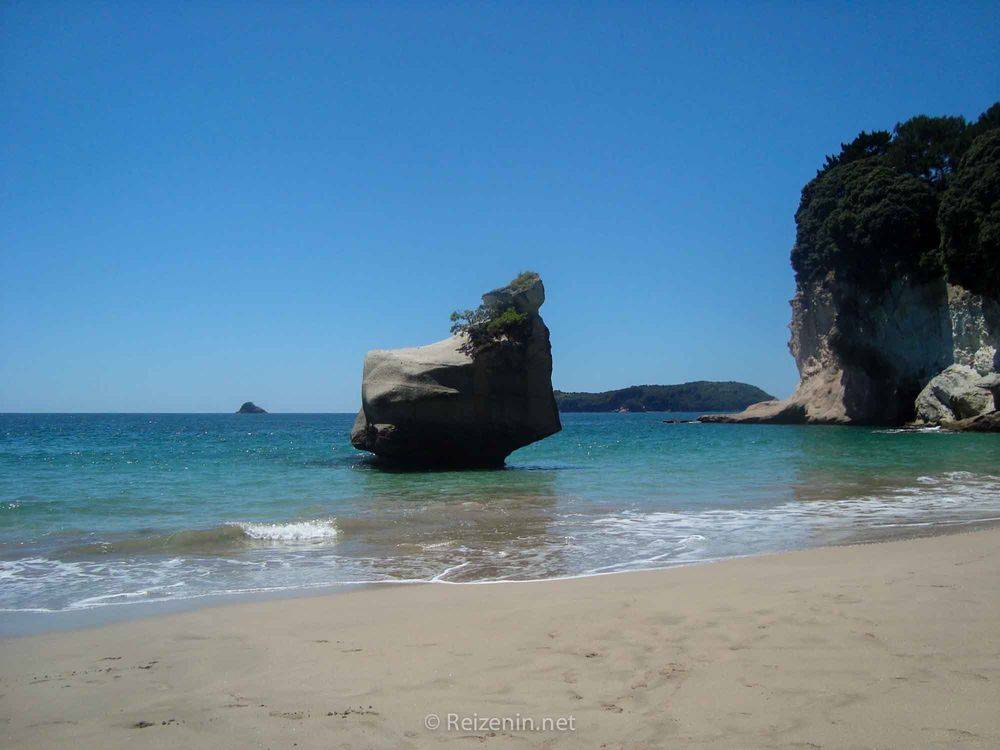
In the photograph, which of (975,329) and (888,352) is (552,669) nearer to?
(975,329)

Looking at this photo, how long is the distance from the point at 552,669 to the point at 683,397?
176022mm

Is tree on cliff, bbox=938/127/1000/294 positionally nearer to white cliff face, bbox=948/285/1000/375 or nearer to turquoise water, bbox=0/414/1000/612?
white cliff face, bbox=948/285/1000/375

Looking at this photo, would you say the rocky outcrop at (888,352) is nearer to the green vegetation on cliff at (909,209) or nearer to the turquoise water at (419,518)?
the green vegetation on cliff at (909,209)

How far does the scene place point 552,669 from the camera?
5.00 metres

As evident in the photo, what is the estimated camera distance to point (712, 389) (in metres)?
178

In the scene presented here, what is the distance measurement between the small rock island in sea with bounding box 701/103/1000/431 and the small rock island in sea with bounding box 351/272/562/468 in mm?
31221

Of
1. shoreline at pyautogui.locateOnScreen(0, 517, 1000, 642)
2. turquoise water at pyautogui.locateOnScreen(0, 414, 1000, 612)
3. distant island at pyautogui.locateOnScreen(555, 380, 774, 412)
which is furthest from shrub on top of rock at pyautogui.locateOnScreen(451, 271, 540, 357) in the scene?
distant island at pyautogui.locateOnScreen(555, 380, 774, 412)

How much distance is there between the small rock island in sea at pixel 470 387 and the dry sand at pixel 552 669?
14671 mm

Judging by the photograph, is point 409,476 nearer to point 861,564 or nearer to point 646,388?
point 861,564

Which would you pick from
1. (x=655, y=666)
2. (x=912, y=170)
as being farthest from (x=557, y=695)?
(x=912, y=170)

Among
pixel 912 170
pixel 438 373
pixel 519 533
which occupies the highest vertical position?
pixel 912 170

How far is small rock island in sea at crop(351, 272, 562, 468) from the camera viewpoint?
2223 centimetres

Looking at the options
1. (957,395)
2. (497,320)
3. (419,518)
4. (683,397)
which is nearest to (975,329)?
(957,395)

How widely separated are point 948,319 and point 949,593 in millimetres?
48487
